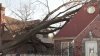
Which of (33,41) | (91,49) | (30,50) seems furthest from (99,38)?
(30,50)

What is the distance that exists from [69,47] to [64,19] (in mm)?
3135

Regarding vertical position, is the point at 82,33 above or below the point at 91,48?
above

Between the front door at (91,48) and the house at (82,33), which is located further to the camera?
the house at (82,33)

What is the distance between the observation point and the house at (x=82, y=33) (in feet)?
85.8

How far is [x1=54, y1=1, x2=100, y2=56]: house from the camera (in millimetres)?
26156

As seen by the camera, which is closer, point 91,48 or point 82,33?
point 91,48

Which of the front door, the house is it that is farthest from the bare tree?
the front door

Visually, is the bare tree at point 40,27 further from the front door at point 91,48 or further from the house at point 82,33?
the front door at point 91,48

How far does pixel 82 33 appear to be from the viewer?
26734mm

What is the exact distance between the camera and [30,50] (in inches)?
1406

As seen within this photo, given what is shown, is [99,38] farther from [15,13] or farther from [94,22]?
[15,13]

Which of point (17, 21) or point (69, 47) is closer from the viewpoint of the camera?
point (69, 47)

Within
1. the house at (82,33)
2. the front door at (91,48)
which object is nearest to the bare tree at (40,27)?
Answer: the house at (82,33)

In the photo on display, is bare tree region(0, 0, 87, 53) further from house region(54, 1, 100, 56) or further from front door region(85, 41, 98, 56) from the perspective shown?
front door region(85, 41, 98, 56)
